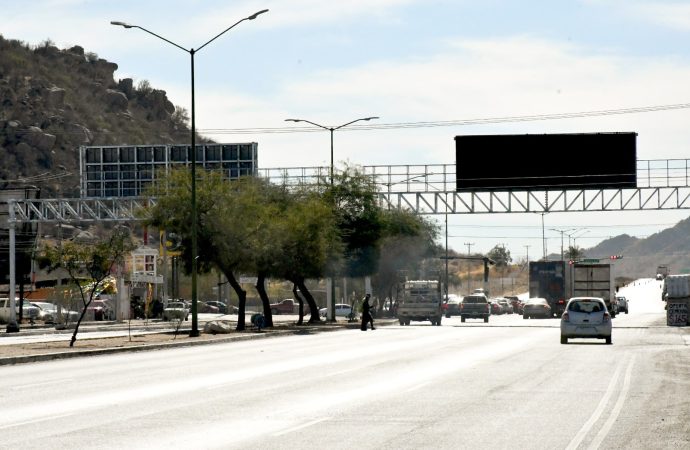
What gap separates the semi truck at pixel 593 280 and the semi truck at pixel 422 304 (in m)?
7.72

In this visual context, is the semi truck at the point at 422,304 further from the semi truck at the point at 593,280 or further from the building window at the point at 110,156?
the building window at the point at 110,156

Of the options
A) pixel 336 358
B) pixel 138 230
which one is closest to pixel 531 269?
pixel 336 358

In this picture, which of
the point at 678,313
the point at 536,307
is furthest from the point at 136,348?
the point at 536,307

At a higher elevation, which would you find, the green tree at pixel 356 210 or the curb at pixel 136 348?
the green tree at pixel 356 210

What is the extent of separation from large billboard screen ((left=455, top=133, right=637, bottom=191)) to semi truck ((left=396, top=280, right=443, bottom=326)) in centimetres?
612

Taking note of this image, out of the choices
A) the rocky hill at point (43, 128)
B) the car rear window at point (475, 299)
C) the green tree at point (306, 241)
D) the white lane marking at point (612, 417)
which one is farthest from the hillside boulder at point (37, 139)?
the white lane marking at point (612, 417)

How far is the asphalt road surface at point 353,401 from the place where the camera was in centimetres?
1498

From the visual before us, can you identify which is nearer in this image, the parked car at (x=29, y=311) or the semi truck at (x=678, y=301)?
the semi truck at (x=678, y=301)

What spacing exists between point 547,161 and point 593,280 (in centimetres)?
725

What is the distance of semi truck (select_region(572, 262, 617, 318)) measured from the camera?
7388 cm

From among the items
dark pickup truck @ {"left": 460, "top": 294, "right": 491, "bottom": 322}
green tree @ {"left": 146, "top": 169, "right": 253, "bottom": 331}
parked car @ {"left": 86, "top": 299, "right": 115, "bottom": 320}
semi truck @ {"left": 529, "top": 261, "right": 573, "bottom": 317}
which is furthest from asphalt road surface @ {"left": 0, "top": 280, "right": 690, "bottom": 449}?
parked car @ {"left": 86, "top": 299, "right": 115, "bottom": 320}

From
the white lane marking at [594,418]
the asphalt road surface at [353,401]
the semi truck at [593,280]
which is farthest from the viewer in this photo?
the semi truck at [593,280]

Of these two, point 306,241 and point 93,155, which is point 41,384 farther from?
point 93,155

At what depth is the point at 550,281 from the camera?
84.6m
